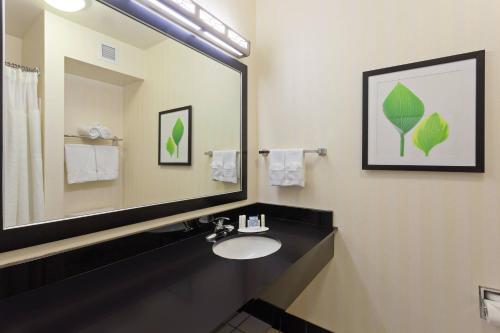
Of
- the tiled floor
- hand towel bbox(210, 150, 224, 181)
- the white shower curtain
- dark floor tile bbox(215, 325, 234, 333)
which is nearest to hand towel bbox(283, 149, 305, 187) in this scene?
hand towel bbox(210, 150, 224, 181)

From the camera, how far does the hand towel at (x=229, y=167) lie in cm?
163

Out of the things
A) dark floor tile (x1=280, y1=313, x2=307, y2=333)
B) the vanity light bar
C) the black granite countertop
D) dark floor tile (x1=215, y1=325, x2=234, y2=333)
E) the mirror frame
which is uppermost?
the vanity light bar

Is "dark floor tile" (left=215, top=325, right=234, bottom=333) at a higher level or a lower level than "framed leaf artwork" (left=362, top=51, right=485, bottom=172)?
lower

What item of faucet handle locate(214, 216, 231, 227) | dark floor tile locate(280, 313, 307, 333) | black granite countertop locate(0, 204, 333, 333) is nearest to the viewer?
black granite countertop locate(0, 204, 333, 333)

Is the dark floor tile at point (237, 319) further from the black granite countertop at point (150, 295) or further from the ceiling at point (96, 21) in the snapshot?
the ceiling at point (96, 21)

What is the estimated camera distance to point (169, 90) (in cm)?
129

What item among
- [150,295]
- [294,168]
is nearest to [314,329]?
[294,168]

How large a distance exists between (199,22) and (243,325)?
1340 millimetres

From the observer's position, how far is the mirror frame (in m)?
0.77

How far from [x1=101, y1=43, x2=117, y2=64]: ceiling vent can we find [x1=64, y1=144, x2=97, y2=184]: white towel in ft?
1.27

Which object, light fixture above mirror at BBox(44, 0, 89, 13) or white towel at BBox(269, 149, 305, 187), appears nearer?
light fixture above mirror at BBox(44, 0, 89, 13)

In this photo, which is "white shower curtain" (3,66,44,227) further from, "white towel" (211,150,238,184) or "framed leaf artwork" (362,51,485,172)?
"framed leaf artwork" (362,51,485,172)

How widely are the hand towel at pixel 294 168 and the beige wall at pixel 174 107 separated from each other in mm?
363

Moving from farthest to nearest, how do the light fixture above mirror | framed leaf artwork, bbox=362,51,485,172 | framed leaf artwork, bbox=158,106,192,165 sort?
framed leaf artwork, bbox=158,106,192,165 → framed leaf artwork, bbox=362,51,485,172 → the light fixture above mirror
